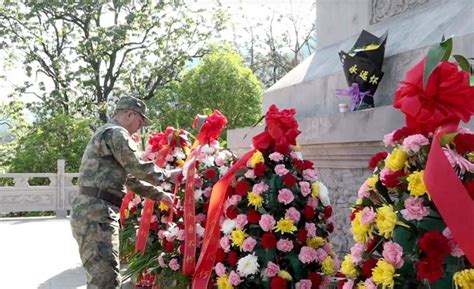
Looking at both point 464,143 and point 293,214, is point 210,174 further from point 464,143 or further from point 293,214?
point 464,143

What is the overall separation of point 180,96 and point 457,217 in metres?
16.1

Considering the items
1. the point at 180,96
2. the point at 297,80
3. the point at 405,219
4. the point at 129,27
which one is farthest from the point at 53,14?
the point at 405,219

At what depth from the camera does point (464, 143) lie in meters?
1.97

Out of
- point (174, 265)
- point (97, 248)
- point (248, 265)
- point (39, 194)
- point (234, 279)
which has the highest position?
point (248, 265)

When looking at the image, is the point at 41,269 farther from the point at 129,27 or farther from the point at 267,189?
the point at 129,27

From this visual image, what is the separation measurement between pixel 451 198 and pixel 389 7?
11.4 feet

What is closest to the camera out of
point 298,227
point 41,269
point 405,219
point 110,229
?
point 405,219

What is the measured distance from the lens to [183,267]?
4129 mm

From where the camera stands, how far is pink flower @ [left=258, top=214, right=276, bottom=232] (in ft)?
10.4

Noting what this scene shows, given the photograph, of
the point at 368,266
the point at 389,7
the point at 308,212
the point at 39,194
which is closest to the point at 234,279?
the point at 308,212

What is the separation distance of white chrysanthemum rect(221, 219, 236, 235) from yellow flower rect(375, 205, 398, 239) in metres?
1.41

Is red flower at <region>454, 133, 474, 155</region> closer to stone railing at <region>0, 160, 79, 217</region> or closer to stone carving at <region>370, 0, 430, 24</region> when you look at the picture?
stone carving at <region>370, 0, 430, 24</region>

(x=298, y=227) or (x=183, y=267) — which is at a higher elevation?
(x=298, y=227)

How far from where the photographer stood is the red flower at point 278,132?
3.33 m
